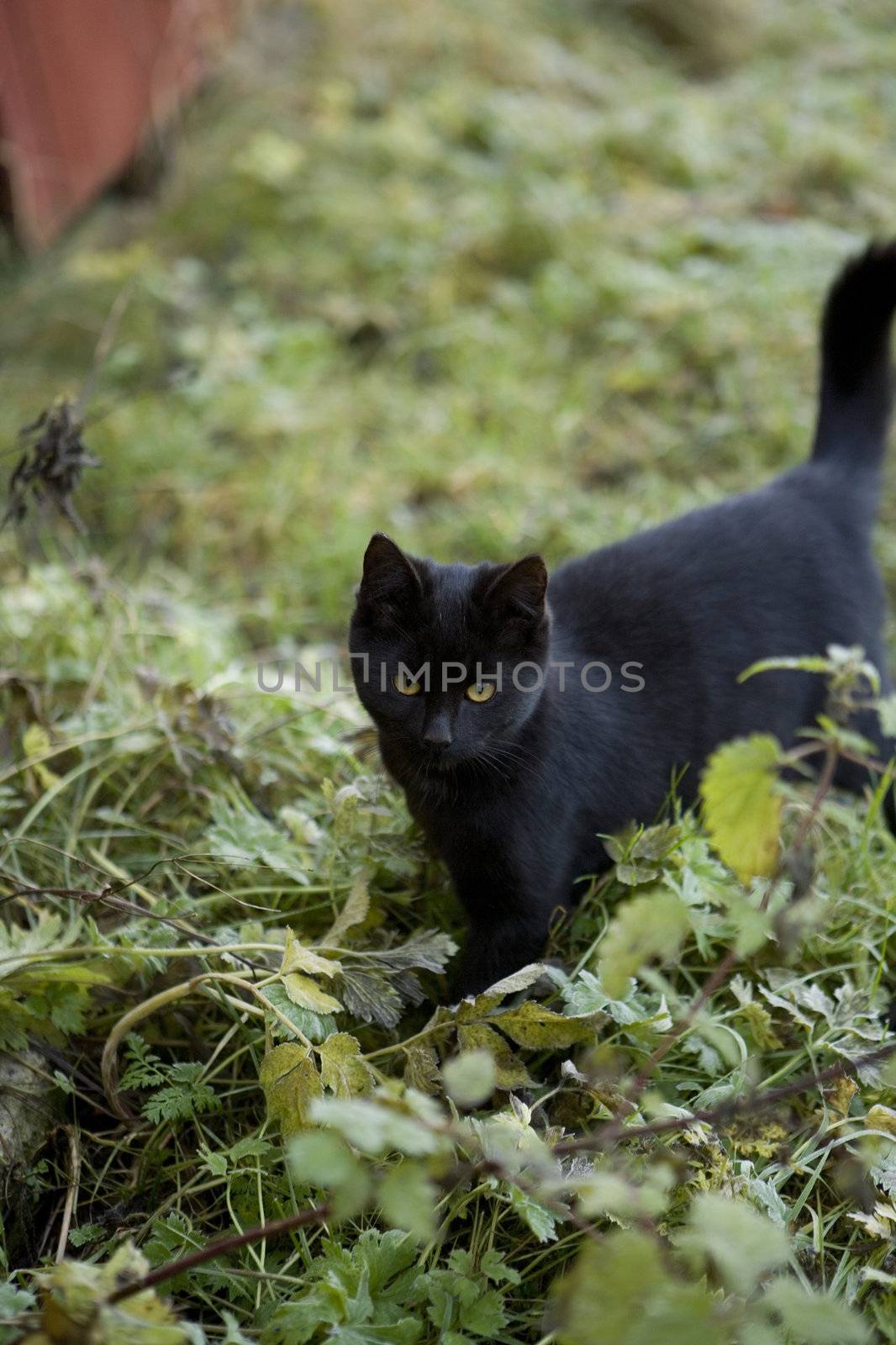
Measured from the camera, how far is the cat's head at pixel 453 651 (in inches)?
73.0

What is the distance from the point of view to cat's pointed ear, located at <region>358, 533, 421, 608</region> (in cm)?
185

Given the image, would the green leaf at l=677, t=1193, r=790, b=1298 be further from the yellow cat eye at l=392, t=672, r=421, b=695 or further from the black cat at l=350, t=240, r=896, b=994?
the yellow cat eye at l=392, t=672, r=421, b=695

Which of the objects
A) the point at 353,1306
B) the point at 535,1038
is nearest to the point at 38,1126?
the point at 353,1306

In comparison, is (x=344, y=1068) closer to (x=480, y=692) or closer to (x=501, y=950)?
(x=501, y=950)

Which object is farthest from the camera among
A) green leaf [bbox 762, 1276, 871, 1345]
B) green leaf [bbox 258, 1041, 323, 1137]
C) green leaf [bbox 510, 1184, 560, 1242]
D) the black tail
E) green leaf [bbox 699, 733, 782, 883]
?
the black tail

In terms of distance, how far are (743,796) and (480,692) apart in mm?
734

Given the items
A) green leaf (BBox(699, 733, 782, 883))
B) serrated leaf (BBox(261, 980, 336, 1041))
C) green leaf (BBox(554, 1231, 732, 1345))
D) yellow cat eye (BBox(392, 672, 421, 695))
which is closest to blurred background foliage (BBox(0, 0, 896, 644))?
yellow cat eye (BBox(392, 672, 421, 695))

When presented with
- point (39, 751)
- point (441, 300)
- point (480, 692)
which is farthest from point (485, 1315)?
point (441, 300)

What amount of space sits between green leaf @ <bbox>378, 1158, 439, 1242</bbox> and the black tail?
6.67 ft

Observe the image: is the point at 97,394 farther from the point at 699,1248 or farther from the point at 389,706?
the point at 699,1248

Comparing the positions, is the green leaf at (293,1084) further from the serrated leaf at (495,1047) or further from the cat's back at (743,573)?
the cat's back at (743,573)

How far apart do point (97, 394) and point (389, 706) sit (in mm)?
2670

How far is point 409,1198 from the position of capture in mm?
1035

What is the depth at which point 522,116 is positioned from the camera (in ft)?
17.6
